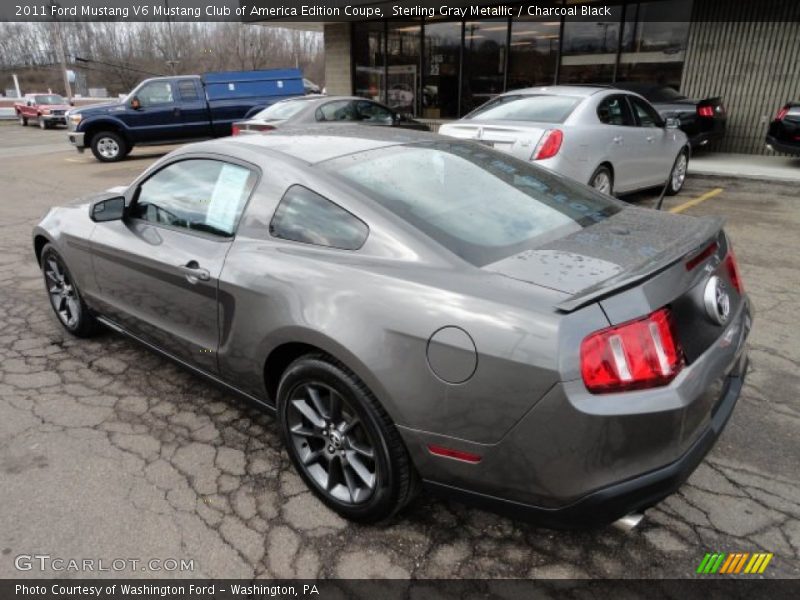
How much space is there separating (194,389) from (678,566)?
2634 mm

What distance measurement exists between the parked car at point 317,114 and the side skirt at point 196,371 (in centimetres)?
657

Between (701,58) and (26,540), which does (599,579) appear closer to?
(26,540)

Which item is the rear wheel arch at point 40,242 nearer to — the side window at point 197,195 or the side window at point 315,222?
the side window at point 197,195

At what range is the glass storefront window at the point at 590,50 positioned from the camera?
13172 mm

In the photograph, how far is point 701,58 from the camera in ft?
40.0

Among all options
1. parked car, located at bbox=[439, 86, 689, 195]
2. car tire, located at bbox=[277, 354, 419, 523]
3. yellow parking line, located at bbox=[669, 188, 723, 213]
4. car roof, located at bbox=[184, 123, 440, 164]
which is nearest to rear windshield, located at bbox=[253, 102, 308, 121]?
parked car, located at bbox=[439, 86, 689, 195]

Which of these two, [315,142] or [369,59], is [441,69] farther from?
[315,142]

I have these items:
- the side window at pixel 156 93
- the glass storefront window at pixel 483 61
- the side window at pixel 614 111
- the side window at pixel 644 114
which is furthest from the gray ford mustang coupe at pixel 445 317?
the glass storefront window at pixel 483 61

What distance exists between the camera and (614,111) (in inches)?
278

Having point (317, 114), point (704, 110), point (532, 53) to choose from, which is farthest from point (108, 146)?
point (704, 110)

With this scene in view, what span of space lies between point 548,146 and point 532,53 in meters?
9.62

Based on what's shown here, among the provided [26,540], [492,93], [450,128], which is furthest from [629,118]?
[492,93]

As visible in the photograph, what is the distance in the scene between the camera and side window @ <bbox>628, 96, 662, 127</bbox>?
24.6 ft

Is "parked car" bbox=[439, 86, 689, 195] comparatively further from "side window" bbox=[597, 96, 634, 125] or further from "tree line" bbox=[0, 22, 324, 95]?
"tree line" bbox=[0, 22, 324, 95]
